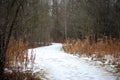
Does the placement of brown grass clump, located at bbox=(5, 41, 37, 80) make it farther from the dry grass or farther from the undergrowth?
the dry grass

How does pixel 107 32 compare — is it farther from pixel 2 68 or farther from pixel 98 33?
pixel 2 68

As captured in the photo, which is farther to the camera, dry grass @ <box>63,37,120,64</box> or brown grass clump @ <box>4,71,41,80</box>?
dry grass @ <box>63,37,120,64</box>

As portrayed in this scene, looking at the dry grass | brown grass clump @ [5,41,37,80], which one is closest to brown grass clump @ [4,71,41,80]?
brown grass clump @ [5,41,37,80]

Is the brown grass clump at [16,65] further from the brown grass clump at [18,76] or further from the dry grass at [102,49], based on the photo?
the dry grass at [102,49]

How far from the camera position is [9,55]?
23.5 feet

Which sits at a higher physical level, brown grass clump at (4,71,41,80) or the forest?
the forest

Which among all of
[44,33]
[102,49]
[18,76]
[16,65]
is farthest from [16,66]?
[44,33]

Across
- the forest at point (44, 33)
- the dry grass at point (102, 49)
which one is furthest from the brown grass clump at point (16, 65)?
the dry grass at point (102, 49)

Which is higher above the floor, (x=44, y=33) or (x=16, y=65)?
(x=44, y=33)

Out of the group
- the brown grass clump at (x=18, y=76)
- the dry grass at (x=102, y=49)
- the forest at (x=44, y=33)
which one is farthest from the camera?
the dry grass at (x=102, y=49)

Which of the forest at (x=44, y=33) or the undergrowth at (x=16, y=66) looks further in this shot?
the undergrowth at (x=16, y=66)

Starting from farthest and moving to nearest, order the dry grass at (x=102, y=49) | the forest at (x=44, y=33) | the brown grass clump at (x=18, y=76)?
1. the dry grass at (x=102, y=49)
2. the brown grass clump at (x=18, y=76)
3. the forest at (x=44, y=33)

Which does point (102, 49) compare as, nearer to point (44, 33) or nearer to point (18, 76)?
point (18, 76)

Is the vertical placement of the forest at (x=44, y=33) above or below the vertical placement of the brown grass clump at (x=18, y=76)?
above
